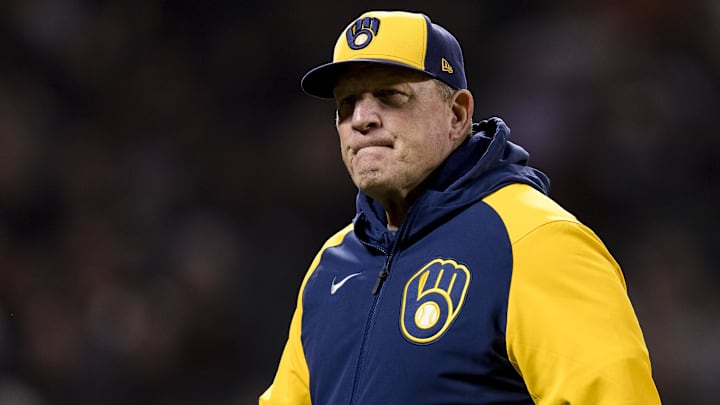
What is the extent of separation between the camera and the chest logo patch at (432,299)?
77.3 inches

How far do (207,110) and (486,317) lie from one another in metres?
3.63

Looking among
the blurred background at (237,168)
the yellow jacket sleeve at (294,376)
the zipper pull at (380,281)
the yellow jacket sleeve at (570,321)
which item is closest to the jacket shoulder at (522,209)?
the yellow jacket sleeve at (570,321)

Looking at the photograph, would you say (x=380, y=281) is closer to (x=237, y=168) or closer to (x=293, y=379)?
(x=293, y=379)

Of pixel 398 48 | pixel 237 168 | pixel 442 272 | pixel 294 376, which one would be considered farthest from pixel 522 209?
pixel 237 168

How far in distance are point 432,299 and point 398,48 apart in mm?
488

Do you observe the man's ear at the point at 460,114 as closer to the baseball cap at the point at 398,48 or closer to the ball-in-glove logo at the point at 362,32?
the baseball cap at the point at 398,48

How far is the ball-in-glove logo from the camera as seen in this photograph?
2.13 m

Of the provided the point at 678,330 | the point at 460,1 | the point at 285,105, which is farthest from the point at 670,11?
the point at 285,105

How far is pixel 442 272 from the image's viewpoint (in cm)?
203

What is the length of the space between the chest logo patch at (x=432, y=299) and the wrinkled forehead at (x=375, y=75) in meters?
0.36

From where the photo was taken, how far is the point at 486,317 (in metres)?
1.91

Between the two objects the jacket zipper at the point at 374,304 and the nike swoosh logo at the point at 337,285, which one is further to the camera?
the nike swoosh logo at the point at 337,285

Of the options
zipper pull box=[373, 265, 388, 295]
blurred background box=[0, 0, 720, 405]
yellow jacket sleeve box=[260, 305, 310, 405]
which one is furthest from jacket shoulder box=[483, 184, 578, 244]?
blurred background box=[0, 0, 720, 405]

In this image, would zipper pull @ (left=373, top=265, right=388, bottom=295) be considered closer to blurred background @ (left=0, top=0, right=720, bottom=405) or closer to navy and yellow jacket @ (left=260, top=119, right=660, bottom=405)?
navy and yellow jacket @ (left=260, top=119, right=660, bottom=405)
